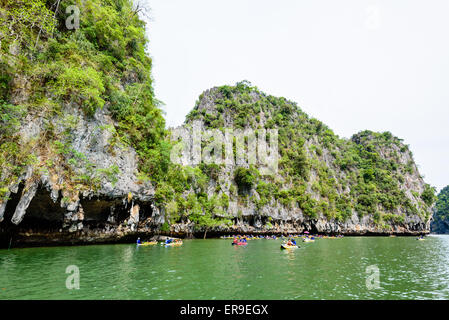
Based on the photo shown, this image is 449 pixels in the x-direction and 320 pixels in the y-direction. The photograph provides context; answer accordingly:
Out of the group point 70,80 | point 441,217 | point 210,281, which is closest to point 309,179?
point 210,281

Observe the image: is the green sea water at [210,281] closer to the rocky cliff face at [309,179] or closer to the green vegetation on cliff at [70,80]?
the green vegetation on cliff at [70,80]

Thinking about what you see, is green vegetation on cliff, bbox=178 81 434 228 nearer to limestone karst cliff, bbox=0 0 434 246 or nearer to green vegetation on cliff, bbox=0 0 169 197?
limestone karst cliff, bbox=0 0 434 246

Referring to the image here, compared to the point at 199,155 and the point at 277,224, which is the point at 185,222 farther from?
the point at 277,224

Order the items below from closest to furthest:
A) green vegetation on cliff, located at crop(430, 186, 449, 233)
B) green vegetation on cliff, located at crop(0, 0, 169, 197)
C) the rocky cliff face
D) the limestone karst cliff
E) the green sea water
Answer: the green sea water → green vegetation on cliff, located at crop(0, 0, 169, 197) → the limestone karst cliff → the rocky cliff face → green vegetation on cliff, located at crop(430, 186, 449, 233)

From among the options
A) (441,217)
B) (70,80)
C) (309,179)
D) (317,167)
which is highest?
(317,167)

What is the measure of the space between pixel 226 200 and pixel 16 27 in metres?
→ 34.9

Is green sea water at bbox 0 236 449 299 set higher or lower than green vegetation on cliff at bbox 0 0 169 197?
lower

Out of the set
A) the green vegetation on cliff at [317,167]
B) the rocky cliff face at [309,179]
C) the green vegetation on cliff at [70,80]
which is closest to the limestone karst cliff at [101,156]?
the green vegetation on cliff at [70,80]

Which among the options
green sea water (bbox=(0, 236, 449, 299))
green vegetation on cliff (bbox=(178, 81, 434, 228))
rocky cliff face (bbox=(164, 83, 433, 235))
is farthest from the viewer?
green vegetation on cliff (bbox=(178, 81, 434, 228))

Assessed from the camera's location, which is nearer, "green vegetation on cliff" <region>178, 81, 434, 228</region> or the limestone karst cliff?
the limestone karst cliff

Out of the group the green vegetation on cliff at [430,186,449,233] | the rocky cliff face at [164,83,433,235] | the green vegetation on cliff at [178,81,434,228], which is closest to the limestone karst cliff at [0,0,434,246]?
the rocky cliff face at [164,83,433,235]

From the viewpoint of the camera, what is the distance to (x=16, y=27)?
51.0 feet

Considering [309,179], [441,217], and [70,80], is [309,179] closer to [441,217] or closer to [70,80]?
[70,80]

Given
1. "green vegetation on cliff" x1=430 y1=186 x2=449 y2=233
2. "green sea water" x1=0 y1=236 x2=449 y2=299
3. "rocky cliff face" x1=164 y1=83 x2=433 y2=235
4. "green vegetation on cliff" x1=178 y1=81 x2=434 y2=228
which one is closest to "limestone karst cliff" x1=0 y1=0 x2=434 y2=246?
"rocky cliff face" x1=164 y1=83 x2=433 y2=235
